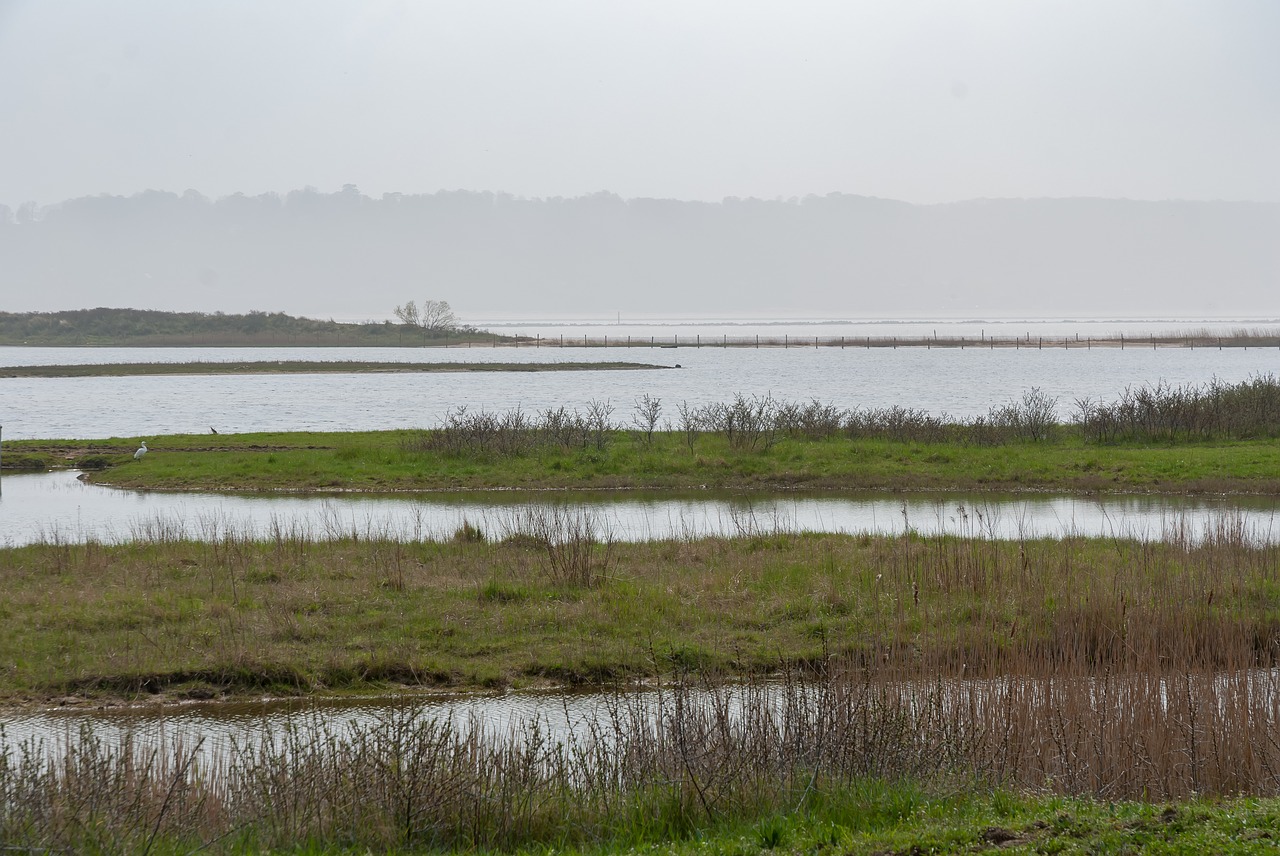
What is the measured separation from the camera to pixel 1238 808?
7195 mm

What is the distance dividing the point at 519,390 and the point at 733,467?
180 feet

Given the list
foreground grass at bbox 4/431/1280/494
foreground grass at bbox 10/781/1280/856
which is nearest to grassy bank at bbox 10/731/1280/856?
foreground grass at bbox 10/781/1280/856

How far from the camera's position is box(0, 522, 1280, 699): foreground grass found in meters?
13.1

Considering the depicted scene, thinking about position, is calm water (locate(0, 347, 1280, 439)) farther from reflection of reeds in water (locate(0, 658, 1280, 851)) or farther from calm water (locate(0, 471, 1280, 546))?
reflection of reeds in water (locate(0, 658, 1280, 851))

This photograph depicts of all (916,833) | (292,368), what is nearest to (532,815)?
(916,833)

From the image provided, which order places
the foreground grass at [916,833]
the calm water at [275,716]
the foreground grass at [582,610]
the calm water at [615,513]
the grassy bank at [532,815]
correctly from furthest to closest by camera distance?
the calm water at [615,513] → the foreground grass at [582,610] → the calm water at [275,716] → the grassy bank at [532,815] → the foreground grass at [916,833]

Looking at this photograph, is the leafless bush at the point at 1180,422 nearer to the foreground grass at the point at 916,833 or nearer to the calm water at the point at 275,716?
the calm water at the point at 275,716

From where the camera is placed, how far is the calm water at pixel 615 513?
2264 cm

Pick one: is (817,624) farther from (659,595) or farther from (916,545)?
(916,545)

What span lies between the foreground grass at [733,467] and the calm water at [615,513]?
152 centimetres

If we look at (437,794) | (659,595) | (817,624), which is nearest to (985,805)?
(437,794)

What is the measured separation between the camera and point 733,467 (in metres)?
34.8

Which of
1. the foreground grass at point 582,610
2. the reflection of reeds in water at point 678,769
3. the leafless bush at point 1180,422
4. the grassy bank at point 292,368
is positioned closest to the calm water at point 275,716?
the foreground grass at point 582,610

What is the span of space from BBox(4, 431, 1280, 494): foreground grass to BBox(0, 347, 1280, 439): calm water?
13.4 metres
